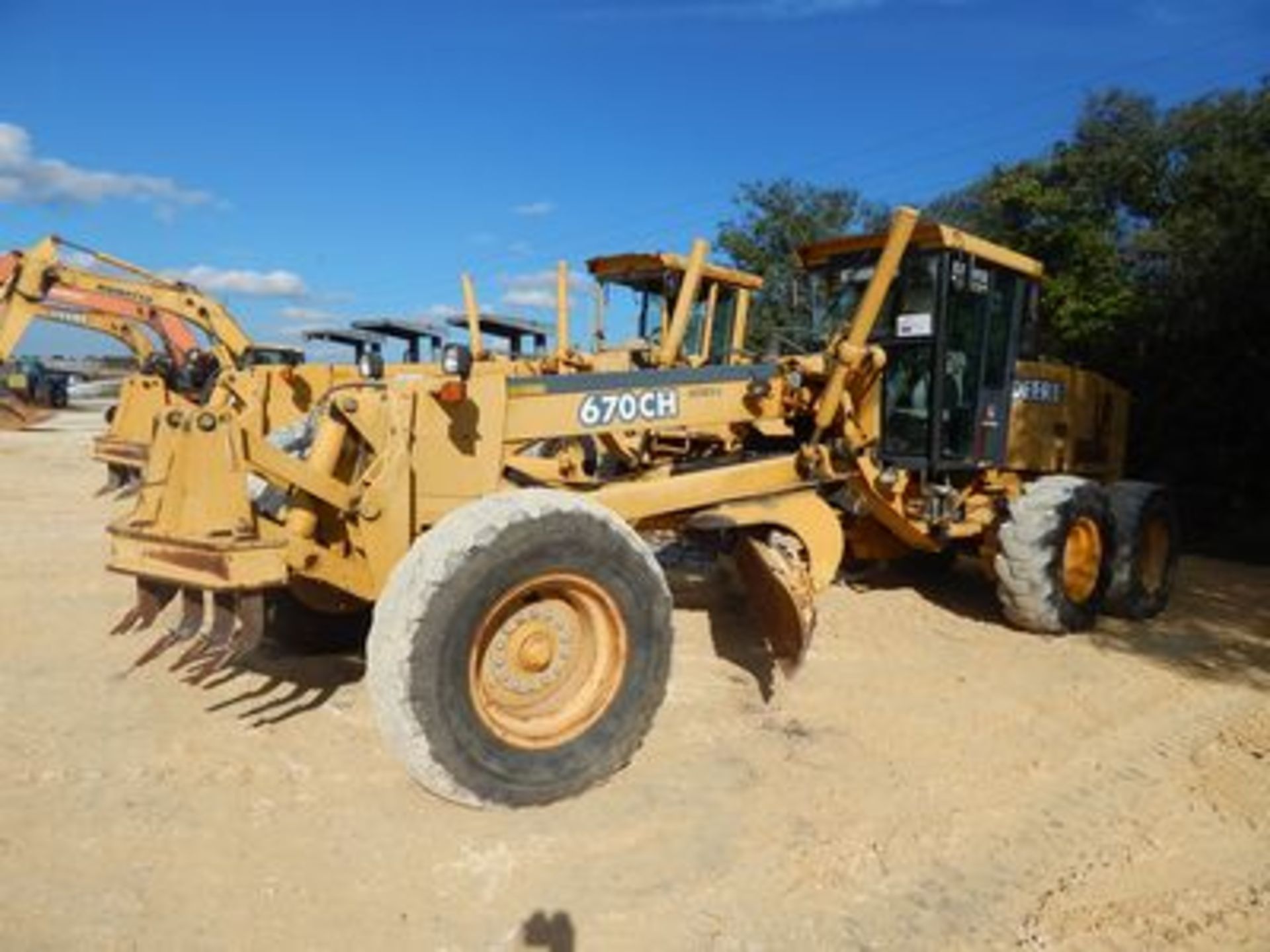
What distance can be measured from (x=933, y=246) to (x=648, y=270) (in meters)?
4.90

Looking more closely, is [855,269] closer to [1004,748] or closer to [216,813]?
[1004,748]

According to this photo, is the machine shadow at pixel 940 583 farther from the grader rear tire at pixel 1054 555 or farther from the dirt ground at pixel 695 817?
the dirt ground at pixel 695 817

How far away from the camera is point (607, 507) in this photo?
17.5 ft

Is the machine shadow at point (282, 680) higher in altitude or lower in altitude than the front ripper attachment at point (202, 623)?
lower

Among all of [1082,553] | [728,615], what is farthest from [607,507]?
[1082,553]

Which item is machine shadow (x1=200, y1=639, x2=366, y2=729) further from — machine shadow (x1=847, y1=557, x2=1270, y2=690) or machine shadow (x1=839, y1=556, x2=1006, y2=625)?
machine shadow (x1=847, y1=557, x2=1270, y2=690)

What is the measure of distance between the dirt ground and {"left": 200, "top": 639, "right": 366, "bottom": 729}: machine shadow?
18 millimetres

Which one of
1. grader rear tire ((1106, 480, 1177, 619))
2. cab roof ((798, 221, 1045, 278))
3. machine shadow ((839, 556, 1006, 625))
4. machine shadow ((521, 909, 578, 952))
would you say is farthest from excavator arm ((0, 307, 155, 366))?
machine shadow ((521, 909, 578, 952))

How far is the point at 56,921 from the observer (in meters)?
3.42

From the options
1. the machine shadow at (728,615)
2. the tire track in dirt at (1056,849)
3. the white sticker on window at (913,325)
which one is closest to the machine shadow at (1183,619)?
the machine shadow at (728,615)

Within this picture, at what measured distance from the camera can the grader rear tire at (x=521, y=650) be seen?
405 cm

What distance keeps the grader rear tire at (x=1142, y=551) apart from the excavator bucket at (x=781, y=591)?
3.23m

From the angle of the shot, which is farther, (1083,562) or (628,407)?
(1083,562)

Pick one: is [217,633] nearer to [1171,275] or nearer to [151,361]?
[151,361]
